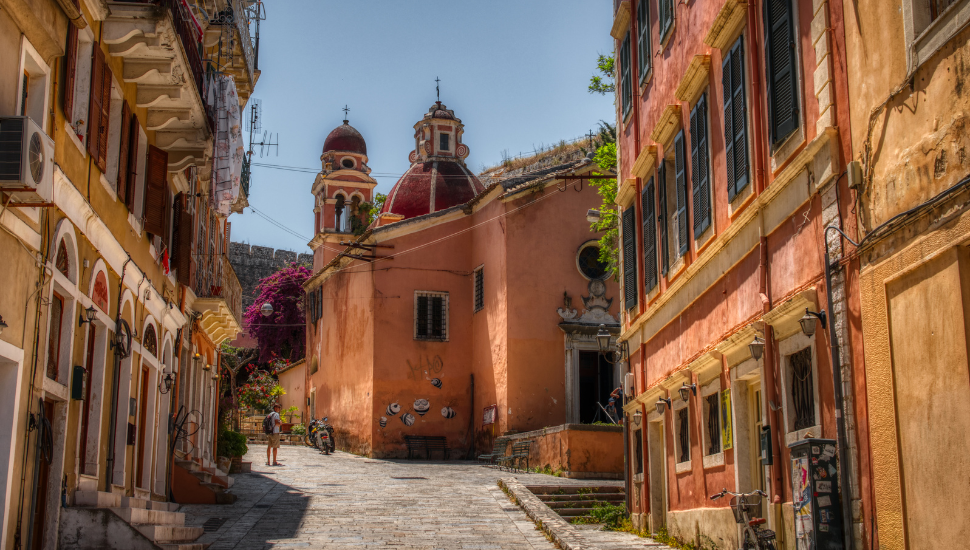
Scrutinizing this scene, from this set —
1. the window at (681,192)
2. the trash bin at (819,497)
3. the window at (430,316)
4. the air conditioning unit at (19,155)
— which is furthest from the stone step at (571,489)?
the air conditioning unit at (19,155)

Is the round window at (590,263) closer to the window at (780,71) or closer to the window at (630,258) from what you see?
the window at (630,258)

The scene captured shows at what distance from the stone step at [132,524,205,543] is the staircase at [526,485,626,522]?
7.15 m

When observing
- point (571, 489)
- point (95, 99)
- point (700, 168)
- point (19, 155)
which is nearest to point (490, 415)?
point (571, 489)

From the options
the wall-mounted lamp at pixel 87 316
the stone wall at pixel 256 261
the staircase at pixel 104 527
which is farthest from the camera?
the stone wall at pixel 256 261

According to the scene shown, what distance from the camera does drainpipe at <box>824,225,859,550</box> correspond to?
26.3ft

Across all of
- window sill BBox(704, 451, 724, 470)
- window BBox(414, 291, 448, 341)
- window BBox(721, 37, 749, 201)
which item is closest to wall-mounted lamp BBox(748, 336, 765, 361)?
window BBox(721, 37, 749, 201)

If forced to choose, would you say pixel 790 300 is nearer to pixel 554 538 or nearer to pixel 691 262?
pixel 691 262

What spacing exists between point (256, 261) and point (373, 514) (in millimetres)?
46614

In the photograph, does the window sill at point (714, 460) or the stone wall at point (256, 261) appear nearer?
the window sill at point (714, 460)

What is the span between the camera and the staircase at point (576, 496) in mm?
18422

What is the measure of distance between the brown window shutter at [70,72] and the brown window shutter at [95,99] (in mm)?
484

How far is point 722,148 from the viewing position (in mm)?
11789

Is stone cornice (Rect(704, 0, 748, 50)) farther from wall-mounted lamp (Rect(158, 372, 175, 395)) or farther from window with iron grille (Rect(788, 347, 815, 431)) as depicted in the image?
wall-mounted lamp (Rect(158, 372, 175, 395))

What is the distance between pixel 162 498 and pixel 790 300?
A: 10584 mm
